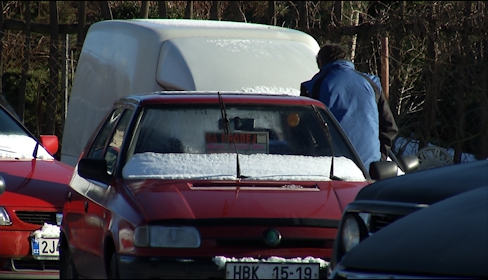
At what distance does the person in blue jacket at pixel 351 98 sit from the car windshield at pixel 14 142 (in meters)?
2.63

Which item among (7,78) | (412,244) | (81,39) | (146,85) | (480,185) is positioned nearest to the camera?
(412,244)

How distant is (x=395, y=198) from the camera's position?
4977mm

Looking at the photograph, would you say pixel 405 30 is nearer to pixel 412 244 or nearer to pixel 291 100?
pixel 291 100

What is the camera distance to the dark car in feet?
16.0

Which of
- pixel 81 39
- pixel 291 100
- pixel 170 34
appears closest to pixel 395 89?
pixel 170 34

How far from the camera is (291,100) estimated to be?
23.6ft

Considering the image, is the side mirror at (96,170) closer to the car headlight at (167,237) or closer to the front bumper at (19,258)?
the car headlight at (167,237)

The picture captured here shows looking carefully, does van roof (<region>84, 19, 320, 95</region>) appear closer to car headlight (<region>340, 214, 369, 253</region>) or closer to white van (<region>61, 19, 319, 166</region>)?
white van (<region>61, 19, 319, 166</region>)

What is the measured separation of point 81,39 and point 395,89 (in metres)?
5.72

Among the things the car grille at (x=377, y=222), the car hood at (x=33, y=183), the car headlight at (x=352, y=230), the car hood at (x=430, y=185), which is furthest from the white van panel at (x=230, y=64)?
the car grille at (x=377, y=222)

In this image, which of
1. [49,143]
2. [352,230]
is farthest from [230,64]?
[352,230]

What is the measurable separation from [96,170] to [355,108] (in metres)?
2.80

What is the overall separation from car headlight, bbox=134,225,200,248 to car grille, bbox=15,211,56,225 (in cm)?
267

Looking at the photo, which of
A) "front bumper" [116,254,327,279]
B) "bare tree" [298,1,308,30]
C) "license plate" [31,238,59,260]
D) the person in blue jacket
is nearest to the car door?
"front bumper" [116,254,327,279]
